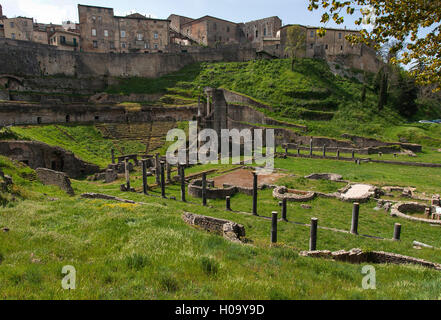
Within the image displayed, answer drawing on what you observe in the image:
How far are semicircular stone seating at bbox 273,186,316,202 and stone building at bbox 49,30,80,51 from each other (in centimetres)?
6077

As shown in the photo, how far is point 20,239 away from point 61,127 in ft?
114

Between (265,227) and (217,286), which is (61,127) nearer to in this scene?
(265,227)

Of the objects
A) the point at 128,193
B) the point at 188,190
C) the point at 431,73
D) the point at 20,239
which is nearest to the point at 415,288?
the point at 431,73

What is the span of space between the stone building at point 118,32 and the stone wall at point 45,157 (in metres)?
44.4

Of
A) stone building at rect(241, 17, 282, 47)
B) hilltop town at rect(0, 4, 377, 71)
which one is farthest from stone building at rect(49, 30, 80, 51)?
stone building at rect(241, 17, 282, 47)

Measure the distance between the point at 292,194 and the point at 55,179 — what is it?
52.9 feet

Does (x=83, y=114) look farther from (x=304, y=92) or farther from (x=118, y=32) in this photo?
(x=304, y=92)

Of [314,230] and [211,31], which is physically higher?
[211,31]

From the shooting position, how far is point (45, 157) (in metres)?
28.3

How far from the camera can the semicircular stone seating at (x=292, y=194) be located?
60.5ft

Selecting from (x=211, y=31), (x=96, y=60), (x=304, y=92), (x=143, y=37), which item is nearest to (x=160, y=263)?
(x=304, y=92)

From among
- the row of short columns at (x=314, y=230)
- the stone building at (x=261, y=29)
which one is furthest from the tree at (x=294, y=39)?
the row of short columns at (x=314, y=230)

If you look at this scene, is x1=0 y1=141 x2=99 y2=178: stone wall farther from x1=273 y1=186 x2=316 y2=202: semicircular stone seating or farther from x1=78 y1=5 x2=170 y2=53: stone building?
x1=78 y1=5 x2=170 y2=53: stone building

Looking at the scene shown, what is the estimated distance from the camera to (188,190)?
21.9 metres
